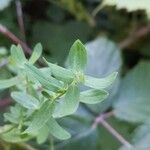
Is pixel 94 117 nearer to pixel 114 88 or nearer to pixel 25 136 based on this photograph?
pixel 114 88

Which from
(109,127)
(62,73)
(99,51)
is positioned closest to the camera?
(62,73)

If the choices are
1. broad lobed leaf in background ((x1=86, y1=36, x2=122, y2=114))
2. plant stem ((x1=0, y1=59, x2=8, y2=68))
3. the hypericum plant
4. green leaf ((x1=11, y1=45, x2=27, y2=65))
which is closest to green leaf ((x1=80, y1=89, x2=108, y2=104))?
the hypericum plant

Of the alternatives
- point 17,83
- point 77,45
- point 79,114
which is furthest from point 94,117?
point 77,45

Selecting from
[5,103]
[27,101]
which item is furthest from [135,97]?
[27,101]

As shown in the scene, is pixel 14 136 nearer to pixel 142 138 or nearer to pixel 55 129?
pixel 55 129

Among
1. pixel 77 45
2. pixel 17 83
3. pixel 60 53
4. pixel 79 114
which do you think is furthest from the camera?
pixel 60 53

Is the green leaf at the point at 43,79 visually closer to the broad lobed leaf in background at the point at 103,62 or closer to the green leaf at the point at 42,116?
the green leaf at the point at 42,116

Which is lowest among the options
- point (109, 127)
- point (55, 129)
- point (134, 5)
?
point (109, 127)

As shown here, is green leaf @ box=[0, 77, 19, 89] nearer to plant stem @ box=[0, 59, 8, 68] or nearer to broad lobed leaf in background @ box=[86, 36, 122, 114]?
plant stem @ box=[0, 59, 8, 68]
